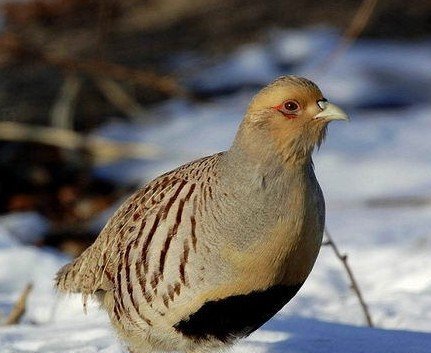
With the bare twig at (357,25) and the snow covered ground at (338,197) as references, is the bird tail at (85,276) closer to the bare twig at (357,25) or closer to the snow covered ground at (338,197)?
the snow covered ground at (338,197)

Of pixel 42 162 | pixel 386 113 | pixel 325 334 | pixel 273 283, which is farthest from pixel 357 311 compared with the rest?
pixel 386 113

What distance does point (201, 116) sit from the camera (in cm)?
999

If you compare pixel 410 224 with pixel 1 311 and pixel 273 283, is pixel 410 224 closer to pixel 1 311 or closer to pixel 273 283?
pixel 1 311

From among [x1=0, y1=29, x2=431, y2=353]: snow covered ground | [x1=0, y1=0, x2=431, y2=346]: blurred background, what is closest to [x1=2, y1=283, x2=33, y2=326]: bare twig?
[x1=0, y1=29, x2=431, y2=353]: snow covered ground

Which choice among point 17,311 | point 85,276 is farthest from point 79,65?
point 85,276

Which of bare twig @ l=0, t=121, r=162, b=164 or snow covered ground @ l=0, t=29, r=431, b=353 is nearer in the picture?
snow covered ground @ l=0, t=29, r=431, b=353

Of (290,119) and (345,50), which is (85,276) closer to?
(290,119)

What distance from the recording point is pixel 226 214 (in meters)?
3.86

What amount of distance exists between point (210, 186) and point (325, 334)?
3.62 feet

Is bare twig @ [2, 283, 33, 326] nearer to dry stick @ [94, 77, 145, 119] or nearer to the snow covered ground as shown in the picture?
the snow covered ground

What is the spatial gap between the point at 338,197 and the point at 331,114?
15.2 ft

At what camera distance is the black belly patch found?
384 centimetres

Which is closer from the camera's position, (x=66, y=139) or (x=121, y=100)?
(x=66, y=139)

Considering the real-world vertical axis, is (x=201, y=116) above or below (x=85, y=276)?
above
